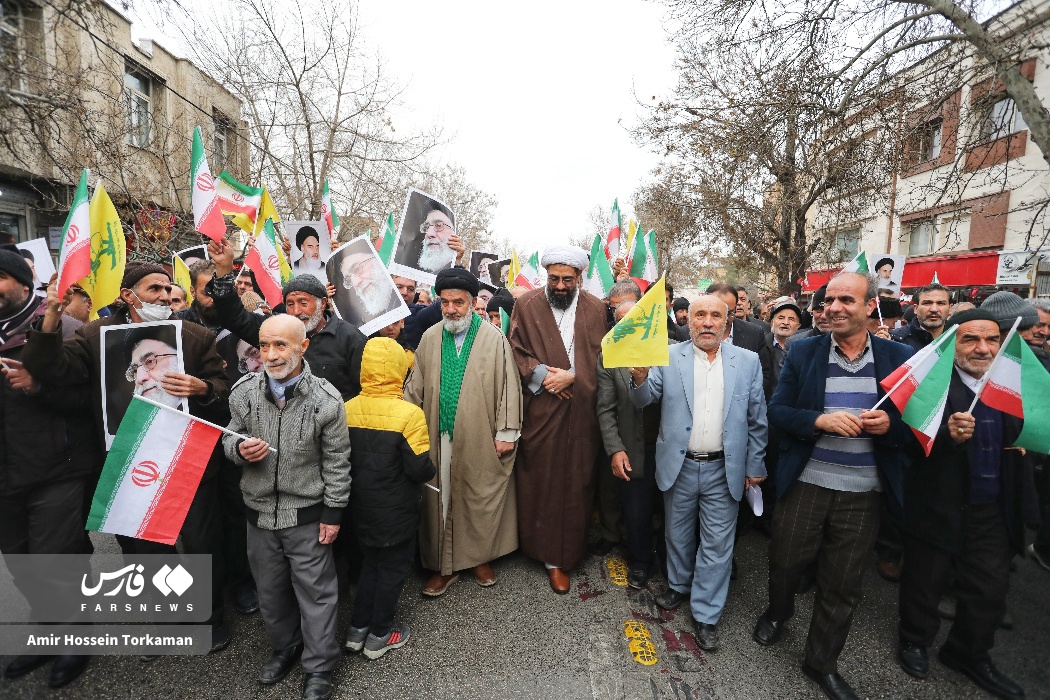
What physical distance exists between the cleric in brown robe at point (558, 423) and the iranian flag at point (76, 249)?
8.29 feet

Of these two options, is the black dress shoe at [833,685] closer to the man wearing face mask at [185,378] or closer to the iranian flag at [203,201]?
the man wearing face mask at [185,378]

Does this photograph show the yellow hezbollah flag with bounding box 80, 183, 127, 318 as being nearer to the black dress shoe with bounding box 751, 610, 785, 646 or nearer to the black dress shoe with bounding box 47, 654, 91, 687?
the black dress shoe with bounding box 47, 654, 91, 687

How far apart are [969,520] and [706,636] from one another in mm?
1594

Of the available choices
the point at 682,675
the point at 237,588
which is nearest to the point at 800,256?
the point at 682,675

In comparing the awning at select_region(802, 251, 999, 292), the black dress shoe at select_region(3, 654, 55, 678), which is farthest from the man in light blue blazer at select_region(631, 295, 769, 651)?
the awning at select_region(802, 251, 999, 292)

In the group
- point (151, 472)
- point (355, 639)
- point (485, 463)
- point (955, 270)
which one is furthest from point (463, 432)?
point (955, 270)

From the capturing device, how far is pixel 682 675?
269 cm

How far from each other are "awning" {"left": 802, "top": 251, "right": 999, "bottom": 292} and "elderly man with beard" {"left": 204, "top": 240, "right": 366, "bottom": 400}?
14.2 meters

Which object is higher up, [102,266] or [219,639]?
[102,266]

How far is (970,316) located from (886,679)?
2.01m

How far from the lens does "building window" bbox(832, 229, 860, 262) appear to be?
1717cm

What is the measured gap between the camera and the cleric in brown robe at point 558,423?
3.57m

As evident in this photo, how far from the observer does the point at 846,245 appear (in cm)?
2162

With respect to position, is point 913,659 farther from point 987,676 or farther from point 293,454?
point 293,454
